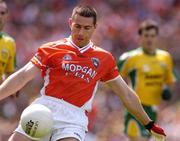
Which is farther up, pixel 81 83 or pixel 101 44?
pixel 81 83

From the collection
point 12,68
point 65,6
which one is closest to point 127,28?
point 65,6

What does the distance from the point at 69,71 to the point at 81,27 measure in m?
0.49

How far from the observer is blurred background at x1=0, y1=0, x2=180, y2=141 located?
1631 centimetres

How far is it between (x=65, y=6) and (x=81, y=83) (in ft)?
44.3

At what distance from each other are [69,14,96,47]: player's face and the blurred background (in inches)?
270

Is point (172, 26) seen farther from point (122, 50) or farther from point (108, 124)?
point (108, 124)

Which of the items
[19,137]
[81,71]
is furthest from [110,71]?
[19,137]

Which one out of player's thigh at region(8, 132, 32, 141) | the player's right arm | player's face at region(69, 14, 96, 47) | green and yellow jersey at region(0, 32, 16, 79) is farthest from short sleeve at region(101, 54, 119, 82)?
green and yellow jersey at region(0, 32, 16, 79)

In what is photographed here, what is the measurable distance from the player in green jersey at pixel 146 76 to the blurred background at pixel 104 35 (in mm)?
2104

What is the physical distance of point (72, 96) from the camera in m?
8.34

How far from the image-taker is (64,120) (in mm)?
8242

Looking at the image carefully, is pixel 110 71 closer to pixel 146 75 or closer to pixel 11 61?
pixel 11 61

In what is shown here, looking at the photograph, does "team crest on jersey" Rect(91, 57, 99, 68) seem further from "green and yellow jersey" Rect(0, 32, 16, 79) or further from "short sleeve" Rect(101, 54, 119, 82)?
"green and yellow jersey" Rect(0, 32, 16, 79)

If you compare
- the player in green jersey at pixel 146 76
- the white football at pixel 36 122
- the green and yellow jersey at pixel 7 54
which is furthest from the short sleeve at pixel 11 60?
the white football at pixel 36 122
